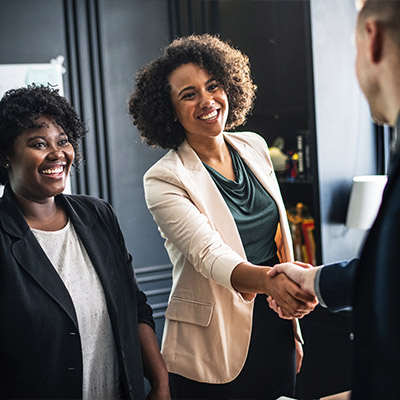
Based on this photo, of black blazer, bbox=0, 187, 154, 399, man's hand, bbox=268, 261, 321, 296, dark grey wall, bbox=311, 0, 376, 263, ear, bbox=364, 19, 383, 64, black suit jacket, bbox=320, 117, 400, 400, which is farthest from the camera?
dark grey wall, bbox=311, 0, 376, 263

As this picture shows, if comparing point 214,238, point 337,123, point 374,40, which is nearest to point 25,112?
point 214,238

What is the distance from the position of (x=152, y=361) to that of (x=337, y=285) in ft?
2.19

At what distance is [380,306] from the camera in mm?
939

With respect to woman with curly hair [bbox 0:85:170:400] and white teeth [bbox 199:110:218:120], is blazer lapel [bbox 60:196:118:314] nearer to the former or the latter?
woman with curly hair [bbox 0:85:170:400]

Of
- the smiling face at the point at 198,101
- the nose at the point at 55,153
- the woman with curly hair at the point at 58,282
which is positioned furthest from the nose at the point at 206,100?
the nose at the point at 55,153

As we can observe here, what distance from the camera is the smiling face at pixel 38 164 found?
1.82 m

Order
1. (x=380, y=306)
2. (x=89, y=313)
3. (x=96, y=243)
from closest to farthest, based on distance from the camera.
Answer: (x=380, y=306)
(x=89, y=313)
(x=96, y=243)

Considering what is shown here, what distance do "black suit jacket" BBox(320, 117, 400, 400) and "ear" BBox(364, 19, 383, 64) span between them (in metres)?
0.12

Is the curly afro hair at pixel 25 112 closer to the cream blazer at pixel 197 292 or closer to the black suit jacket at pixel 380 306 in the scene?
the cream blazer at pixel 197 292

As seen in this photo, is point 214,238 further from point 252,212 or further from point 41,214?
point 41,214

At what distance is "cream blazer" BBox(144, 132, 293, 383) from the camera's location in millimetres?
2053

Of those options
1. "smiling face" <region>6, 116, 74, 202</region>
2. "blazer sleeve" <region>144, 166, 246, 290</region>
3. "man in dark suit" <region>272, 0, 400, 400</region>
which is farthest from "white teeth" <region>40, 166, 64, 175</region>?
"man in dark suit" <region>272, 0, 400, 400</region>

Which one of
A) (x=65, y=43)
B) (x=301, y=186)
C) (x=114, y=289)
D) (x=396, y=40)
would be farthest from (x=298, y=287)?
(x=65, y=43)

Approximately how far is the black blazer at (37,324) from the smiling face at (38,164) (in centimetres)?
6
